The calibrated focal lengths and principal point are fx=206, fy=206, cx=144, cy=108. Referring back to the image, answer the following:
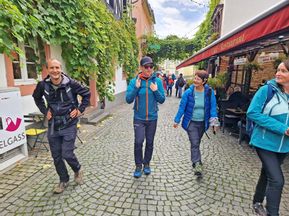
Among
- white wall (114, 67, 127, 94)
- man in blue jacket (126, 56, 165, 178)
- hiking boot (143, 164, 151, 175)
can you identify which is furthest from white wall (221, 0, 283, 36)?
hiking boot (143, 164, 151, 175)

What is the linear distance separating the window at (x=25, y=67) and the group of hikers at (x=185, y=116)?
2224 mm

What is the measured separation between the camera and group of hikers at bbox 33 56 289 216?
218cm

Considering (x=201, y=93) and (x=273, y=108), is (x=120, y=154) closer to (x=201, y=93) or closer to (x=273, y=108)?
(x=201, y=93)

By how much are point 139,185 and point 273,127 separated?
2.00 m

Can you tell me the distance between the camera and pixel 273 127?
2.11 metres

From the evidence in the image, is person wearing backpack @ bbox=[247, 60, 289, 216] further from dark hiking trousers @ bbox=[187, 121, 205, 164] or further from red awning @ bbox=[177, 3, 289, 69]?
dark hiking trousers @ bbox=[187, 121, 205, 164]

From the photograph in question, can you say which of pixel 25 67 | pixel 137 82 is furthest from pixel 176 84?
pixel 137 82

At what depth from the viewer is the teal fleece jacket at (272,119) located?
213 cm

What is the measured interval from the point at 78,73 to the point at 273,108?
504 cm

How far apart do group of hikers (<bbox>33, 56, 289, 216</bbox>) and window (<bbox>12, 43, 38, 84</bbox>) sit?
7.30ft

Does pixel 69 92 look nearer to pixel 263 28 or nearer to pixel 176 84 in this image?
pixel 263 28

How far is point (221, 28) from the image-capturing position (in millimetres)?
11969

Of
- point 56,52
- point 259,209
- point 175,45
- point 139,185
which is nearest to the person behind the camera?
point 259,209

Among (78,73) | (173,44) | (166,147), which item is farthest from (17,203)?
(173,44)
